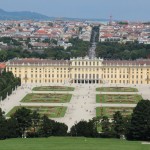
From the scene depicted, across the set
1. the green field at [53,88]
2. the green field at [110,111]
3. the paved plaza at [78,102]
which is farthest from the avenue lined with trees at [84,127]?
the green field at [53,88]

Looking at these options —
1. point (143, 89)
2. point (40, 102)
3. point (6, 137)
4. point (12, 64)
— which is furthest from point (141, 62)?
point (6, 137)

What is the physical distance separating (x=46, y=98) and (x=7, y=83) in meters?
6.69

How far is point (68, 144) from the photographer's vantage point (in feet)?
101

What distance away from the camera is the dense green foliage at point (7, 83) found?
203 feet

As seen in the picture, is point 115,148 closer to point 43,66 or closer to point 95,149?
point 95,149

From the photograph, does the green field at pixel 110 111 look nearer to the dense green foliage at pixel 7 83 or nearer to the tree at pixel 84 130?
the dense green foliage at pixel 7 83

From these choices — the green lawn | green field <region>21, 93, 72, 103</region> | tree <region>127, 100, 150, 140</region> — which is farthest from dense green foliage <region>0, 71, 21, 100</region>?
the green lawn

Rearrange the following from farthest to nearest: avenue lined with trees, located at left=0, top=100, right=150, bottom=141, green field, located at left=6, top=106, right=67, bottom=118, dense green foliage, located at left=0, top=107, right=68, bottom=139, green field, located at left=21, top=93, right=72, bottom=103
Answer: green field, located at left=21, top=93, right=72, bottom=103 < green field, located at left=6, top=106, right=67, bottom=118 < dense green foliage, located at left=0, top=107, right=68, bottom=139 < avenue lined with trees, located at left=0, top=100, right=150, bottom=141

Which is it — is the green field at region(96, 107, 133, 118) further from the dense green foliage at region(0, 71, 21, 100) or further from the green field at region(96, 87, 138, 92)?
the green field at region(96, 87, 138, 92)

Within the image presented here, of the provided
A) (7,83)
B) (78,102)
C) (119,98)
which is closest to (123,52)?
(7,83)

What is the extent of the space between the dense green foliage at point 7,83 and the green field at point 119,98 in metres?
9.28

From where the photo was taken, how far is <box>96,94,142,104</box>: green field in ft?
196

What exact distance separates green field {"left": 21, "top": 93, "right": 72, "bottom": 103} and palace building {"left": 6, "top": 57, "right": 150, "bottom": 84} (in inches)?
534

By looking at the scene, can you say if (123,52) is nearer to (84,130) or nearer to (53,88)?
(53,88)
